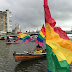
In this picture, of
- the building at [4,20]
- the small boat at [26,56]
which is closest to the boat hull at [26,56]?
the small boat at [26,56]

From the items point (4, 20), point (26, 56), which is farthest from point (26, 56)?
point (4, 20)

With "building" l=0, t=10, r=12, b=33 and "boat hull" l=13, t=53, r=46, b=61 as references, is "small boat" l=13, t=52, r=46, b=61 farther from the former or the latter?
"building" l=0, t=10, r=12, b=33

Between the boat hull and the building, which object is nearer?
the boat hull

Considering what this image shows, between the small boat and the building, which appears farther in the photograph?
the building

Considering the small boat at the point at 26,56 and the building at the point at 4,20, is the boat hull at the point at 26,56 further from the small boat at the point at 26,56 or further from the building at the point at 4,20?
the building at the point at 4,20

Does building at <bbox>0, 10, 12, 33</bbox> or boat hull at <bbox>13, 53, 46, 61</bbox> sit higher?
building at <bbox>0, 10, 12, 33</bbox>

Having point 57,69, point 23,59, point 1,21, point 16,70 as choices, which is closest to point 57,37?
point 57,69

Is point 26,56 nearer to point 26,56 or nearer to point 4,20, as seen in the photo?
point 26,56

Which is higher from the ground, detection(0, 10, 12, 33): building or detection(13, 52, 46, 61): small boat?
detection(0, 10, 12, 33): building

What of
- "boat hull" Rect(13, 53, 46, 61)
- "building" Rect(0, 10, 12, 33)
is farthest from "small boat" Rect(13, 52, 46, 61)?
"building" Rect(0, 10, 12, 33)

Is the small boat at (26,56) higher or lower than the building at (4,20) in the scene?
lower

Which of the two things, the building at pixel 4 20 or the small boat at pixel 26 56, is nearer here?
the small boat at pixel 26 56

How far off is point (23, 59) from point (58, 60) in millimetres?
13077

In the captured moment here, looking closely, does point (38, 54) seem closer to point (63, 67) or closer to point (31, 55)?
point (31, 55)
